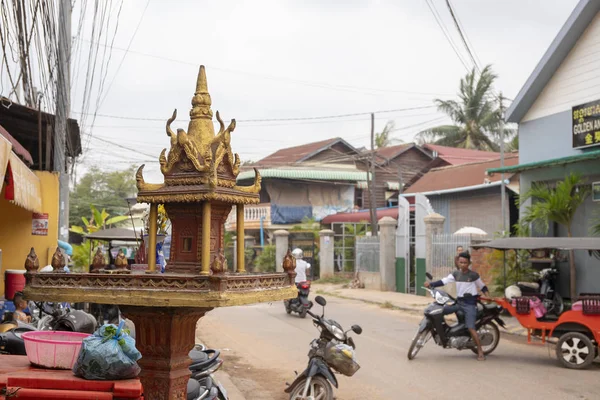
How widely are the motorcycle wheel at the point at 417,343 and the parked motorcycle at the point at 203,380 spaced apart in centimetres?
499

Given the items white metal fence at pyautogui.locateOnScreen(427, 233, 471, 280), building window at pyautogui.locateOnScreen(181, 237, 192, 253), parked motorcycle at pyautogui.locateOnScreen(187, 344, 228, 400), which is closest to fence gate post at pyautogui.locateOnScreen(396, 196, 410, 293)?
white metal fence at pyautogui.locateOnScreen(427, 233, 471, 280)

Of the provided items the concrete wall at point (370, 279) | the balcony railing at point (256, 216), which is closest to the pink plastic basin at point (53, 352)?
the concrete wall at point (370, 279)

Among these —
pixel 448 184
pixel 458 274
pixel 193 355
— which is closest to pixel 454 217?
pixel 448 184

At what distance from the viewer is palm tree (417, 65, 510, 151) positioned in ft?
127

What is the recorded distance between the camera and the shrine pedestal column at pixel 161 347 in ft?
16.9

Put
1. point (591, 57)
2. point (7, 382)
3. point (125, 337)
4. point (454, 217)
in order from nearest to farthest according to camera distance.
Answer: point (7, 382), point (125, 337), point (591, 57), point (454, 217)

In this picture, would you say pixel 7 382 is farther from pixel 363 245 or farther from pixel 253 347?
pixel 363 245

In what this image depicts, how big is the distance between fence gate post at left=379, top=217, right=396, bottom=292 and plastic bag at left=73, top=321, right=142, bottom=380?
2079 cm

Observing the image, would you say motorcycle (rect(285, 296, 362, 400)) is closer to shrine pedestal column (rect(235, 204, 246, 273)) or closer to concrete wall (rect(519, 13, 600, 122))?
shrine pedestal column (rect(235, 204, 246, 273))

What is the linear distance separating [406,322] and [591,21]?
8526 millimetres

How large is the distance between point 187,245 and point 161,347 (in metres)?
0.95

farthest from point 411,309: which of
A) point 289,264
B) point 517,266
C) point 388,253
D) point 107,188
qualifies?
point 107,188

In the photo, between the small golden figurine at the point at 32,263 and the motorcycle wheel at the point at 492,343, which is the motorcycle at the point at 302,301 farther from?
the small golden figurine at the point at 32,263

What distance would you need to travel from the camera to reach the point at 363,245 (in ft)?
87.6
